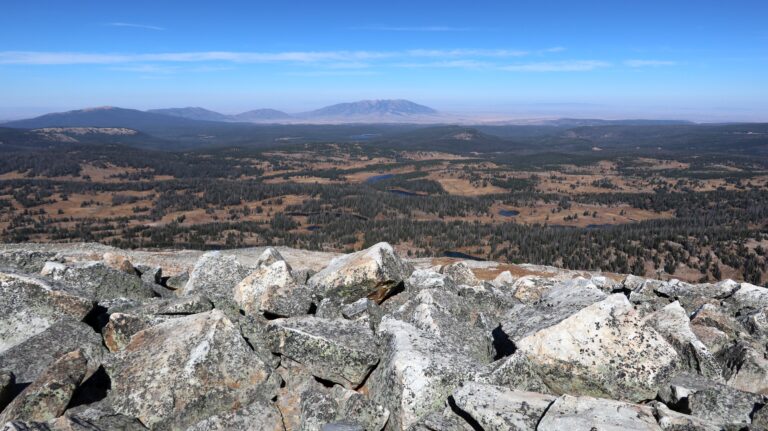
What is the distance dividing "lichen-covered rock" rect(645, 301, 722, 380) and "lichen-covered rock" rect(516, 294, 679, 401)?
47.6 inches

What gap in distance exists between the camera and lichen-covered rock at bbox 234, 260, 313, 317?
444 inches

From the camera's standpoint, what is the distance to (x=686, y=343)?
9367mm

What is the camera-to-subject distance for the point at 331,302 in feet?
38.4

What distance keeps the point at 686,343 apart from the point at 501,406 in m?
5.53

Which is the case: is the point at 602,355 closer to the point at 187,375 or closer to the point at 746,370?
the point at 746,370

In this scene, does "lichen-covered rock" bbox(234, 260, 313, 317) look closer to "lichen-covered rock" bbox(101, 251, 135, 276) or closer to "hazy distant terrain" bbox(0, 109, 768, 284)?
"lichen-covered rock" bbox(101, 251, 135, 276)

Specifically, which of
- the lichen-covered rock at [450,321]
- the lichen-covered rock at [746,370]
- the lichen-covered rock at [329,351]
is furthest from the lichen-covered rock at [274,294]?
the lichen-covered rock at [746,370]

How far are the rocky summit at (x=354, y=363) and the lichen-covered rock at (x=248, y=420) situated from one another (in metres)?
0.03

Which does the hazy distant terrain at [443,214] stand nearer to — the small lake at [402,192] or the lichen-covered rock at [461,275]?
the small lake at [402,192]

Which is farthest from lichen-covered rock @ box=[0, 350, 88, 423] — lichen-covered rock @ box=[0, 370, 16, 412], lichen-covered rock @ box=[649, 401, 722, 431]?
lichen-covered rock @ box=[649, 401, 722, 431]

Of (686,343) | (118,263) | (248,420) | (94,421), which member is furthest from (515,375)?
(118,263)

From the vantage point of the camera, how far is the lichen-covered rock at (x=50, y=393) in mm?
6664

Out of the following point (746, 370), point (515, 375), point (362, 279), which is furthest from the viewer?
point (362, 279)

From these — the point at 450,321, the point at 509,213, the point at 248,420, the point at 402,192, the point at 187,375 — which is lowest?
the point at 509,213
